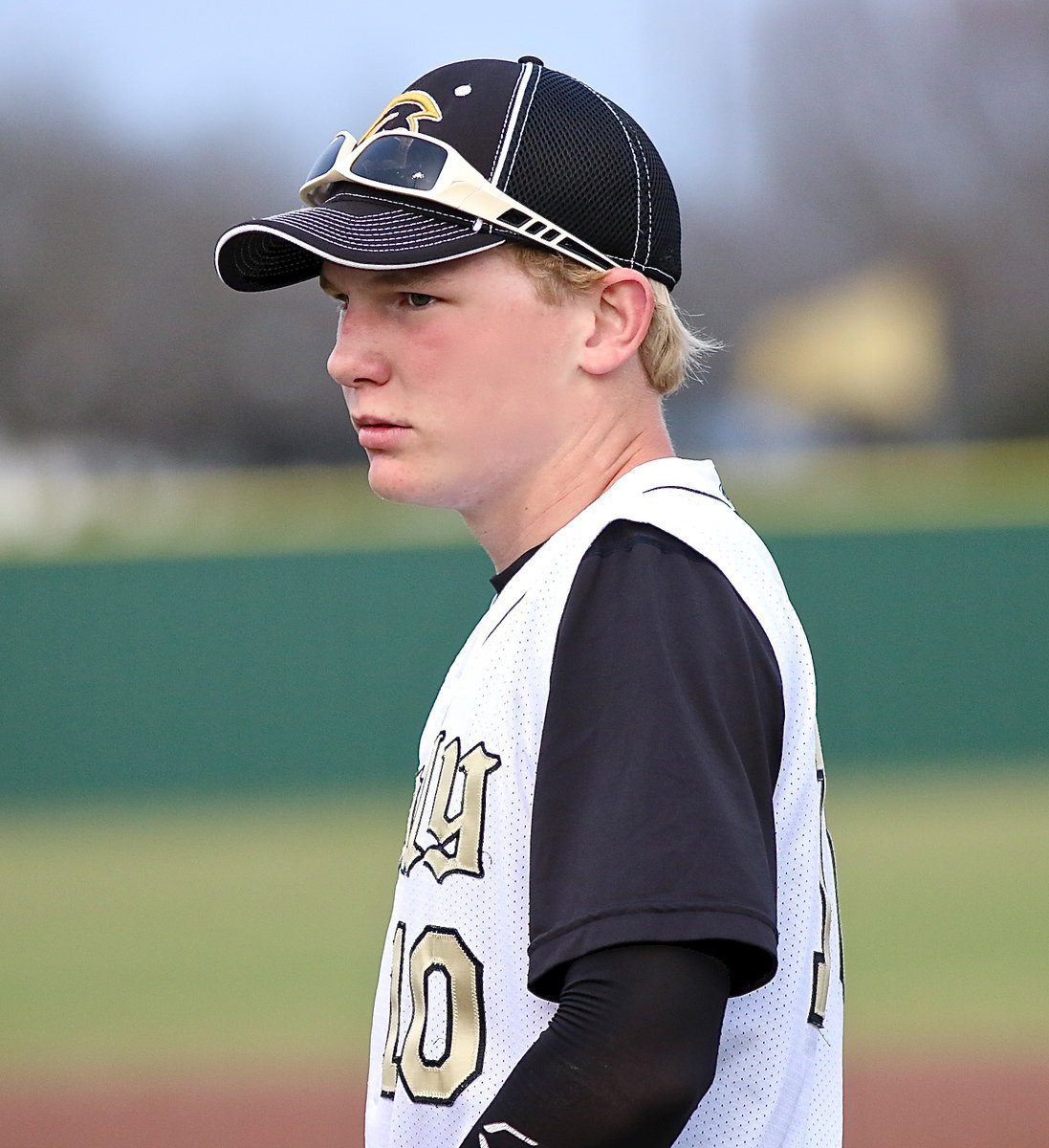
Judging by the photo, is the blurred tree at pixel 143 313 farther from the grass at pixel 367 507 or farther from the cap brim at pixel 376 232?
the cap brim at pixel 376 232

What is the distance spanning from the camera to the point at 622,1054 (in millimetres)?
958

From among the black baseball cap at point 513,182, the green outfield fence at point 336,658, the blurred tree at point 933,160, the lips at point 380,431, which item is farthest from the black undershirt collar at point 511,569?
the blurred tree at point 933,160

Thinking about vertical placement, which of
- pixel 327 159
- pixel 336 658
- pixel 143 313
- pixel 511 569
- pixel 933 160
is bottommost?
pixel 511 569

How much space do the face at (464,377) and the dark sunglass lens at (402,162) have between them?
74mm

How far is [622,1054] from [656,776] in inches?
6.6

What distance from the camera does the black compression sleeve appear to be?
3.15ft

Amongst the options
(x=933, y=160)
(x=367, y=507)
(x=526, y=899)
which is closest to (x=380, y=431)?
(x=526, y=899)

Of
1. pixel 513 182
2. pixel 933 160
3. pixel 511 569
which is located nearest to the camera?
pixel 513 182

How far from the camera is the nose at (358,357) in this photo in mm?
1289

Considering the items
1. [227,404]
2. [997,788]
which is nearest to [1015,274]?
[227,404]

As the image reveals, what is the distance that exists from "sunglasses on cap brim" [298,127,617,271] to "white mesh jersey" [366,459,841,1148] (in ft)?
0.65

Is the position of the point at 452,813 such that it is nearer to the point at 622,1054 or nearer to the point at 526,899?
the point at 526,899

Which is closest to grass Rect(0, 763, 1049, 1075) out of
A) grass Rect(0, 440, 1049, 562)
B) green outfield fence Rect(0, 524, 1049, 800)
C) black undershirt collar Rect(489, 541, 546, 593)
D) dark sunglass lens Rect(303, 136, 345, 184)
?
green outfield fence Rect(0, 524, 1049, 800)

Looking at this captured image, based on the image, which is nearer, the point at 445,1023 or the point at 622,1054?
the point at 622,1054
